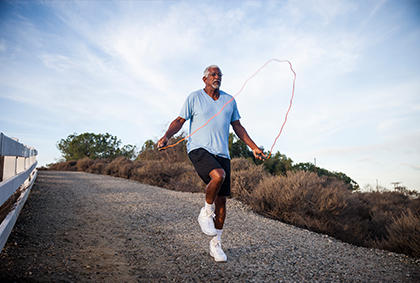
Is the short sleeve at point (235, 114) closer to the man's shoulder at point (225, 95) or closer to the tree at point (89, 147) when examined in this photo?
the man's shoulder at point (225, 95)

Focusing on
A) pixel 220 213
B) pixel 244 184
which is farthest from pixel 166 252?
pixel 244 184

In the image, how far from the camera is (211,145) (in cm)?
326

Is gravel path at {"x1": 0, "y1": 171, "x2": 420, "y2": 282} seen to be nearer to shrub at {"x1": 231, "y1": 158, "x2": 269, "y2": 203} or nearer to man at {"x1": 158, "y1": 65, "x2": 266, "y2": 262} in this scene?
man at {"x1": 158, "y1": 65, "x2": 266, "y2": 262}

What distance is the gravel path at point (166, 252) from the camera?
283cm

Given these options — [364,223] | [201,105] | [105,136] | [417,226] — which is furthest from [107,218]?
[105,136]

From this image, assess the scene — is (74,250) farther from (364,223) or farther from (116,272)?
(364,223)

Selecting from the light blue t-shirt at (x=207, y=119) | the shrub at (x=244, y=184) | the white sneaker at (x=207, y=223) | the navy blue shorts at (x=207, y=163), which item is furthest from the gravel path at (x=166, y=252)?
the shrub at (x=244, y=184)

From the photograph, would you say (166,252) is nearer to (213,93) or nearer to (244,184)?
(213,93)

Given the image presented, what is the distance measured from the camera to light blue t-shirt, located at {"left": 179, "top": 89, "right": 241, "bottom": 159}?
10.8ft

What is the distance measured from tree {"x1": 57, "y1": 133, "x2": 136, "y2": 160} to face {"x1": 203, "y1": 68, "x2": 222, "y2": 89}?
35.8 meters

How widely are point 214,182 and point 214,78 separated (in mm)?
1353

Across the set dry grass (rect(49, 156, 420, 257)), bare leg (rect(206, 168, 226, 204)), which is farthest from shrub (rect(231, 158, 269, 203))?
bare leg (rect(206, 168, 226, 204))

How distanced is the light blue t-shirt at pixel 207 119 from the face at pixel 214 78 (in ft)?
0.50

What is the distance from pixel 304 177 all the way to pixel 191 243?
424cm
